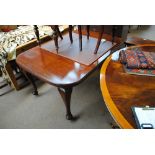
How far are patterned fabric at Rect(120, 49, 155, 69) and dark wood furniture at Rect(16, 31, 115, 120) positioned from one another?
0.29 metres

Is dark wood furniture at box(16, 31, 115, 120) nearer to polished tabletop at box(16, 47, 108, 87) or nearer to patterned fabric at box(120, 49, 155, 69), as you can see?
polished tabletop at box(16, 47, 108, 87)

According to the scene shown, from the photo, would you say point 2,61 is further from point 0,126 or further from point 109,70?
point 109,70

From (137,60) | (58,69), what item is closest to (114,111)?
(137,60)

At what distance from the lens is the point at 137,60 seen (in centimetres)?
96

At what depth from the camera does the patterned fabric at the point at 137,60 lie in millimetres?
928

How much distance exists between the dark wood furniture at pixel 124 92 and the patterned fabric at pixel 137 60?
6 centimetres

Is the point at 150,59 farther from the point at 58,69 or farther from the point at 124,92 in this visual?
the point at 58,69

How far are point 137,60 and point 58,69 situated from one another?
24.0 inches

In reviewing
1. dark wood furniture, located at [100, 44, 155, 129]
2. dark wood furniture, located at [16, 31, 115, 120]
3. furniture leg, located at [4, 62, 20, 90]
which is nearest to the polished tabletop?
dark wood furniture, located at [16, 31, 115, 120]

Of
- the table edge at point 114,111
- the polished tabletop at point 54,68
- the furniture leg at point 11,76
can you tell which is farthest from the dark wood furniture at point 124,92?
the furniture leg at point 11,76

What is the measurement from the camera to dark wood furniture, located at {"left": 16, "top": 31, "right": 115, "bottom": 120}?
1.09 meters
